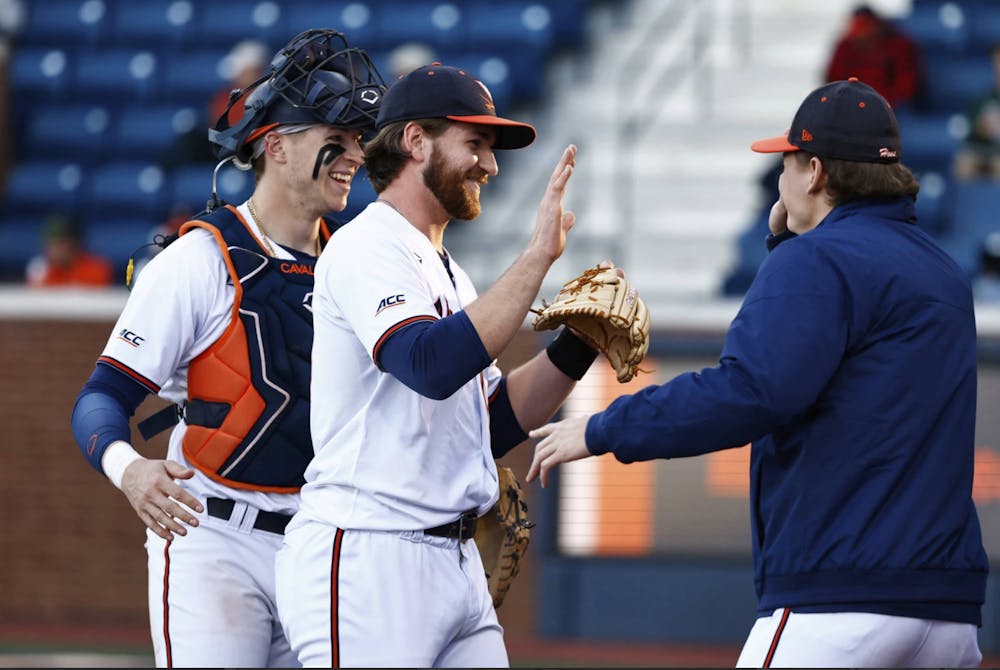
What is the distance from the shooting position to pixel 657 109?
11.1 meters

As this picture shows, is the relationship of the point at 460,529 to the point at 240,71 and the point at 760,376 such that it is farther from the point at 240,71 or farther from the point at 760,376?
the point at 240,71

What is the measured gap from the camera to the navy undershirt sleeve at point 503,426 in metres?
4.04

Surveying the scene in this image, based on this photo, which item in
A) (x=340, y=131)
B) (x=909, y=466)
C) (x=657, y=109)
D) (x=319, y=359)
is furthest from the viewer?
(x=657, y=109)

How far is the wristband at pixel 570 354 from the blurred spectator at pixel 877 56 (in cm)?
607

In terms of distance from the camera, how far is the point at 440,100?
369 cm

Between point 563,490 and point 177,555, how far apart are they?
15.5 feet

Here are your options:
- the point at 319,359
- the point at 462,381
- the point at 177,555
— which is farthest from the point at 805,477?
the point at 177,555

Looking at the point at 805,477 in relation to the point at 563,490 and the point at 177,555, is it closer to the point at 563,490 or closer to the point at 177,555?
the point at 177,555

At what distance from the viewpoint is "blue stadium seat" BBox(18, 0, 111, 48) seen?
12.5 metres

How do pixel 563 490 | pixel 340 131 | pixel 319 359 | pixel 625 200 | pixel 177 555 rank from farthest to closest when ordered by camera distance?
pixel 625 200 → pixel 563 490 → pixel 340 131 → pixel 177 555 → pixel 319 359

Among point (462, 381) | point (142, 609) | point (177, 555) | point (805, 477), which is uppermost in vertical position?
point (462, 381)

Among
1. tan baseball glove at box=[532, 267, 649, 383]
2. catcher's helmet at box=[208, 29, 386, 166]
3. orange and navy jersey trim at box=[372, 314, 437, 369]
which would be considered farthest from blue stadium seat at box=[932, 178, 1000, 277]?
orange and navy jersey trim at box=[372, 314, 437, 369]

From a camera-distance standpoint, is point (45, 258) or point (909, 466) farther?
point (45, 258)

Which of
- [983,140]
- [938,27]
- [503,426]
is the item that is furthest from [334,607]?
[938,27]
